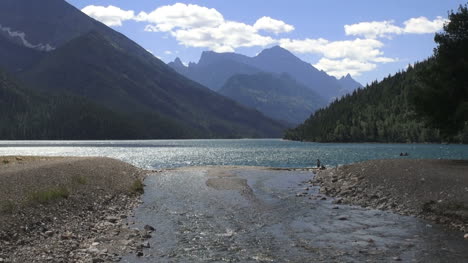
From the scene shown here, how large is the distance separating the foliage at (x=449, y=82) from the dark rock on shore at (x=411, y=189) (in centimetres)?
832

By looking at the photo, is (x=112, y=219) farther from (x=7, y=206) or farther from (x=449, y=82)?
(x=449, y=82)

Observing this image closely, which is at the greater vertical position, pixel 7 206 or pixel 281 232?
pixel 7 206

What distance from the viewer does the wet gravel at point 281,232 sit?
21953mm

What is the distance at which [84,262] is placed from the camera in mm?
19891

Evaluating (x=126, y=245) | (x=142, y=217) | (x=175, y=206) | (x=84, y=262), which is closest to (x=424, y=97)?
(x=175, y=206)

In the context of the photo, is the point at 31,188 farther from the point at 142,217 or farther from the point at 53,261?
the point at 53,261

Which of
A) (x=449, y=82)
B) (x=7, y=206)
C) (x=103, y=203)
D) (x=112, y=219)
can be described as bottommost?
(x=112, y=219)

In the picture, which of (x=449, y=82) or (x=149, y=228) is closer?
(x=149, y=228)

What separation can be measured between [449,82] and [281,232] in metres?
38.2

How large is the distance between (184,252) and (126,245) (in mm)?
3836

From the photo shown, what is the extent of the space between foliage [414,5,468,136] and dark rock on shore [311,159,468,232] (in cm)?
832

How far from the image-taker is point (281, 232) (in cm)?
2772

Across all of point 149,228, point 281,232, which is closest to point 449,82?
point 281,232

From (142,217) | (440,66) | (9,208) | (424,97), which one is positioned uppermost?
(440,66)
